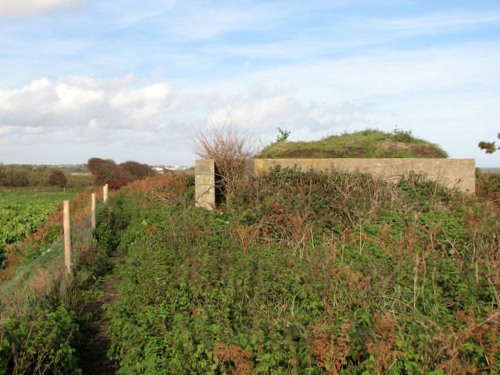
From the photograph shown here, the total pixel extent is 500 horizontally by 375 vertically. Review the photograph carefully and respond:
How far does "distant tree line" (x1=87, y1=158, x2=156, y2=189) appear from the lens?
43.8 metres

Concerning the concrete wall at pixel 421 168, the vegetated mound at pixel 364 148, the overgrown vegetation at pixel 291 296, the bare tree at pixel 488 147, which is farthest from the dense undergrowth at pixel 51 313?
the bare tree at pixel 488 147

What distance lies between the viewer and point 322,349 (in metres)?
4.85

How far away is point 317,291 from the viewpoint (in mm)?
6016

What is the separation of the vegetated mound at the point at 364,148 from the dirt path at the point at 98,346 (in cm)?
749

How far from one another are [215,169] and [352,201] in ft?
13.7

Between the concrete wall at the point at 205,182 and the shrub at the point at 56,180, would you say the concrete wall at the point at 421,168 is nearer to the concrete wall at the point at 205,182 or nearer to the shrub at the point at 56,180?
the concrete wall at the point at 205,182

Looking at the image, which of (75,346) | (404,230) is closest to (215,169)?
(404,230)

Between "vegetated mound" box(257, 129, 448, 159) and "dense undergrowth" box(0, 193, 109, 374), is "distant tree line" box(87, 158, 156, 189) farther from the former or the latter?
"dense undergrowth" box(0, 193, 109, 374)

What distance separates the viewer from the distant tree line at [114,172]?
43.8 meters

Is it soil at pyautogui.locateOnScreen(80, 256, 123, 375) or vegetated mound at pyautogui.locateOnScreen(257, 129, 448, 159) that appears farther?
vegetated mound at pyautogui.locateOnScreen(257, 129, 448, 159)

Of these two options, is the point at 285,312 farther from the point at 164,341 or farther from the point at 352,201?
the point at 352,201

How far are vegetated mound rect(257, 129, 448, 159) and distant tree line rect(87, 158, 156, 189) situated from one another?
28.9 metres

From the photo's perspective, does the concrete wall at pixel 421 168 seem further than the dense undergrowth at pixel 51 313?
Yes

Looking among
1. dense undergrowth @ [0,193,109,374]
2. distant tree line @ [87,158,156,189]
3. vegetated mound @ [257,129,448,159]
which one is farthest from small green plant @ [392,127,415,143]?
distant tree line @ [87,158,156,189]
